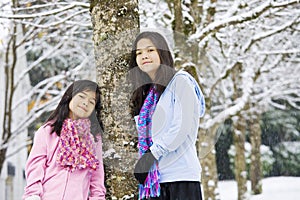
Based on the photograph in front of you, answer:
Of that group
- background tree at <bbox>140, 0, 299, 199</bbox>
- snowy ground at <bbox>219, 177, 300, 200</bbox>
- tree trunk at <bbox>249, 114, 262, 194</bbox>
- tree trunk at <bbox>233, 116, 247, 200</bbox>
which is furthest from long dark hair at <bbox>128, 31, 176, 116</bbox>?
tree trunk at <bbox>249, 114, 262, 194</bbox>

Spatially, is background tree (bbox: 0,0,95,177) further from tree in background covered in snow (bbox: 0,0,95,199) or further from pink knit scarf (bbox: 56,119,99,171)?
pink knit scarf (bbox: 56,119,99,171)

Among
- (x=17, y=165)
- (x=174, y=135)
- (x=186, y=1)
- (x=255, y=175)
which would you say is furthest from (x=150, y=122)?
(x=17, y=165)

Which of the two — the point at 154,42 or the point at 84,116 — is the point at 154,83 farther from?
the point at 84,116

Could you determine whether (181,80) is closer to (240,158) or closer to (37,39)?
(37,39)

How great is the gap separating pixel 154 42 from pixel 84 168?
2.96 ft

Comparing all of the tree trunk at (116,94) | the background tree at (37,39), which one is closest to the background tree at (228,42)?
the tree trunk at (116,94)

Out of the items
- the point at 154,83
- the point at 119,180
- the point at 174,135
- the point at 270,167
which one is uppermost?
the point at 154,83

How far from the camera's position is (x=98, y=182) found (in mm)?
3053

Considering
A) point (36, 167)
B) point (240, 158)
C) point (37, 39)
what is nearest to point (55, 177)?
point (36, 167)

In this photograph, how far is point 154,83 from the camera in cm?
284

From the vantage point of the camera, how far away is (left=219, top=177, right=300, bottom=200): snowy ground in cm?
1126

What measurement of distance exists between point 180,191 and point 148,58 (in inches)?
30.0

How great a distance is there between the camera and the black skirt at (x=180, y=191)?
8.80 feet

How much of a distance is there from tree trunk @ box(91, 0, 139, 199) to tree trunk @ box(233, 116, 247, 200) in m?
9.25
